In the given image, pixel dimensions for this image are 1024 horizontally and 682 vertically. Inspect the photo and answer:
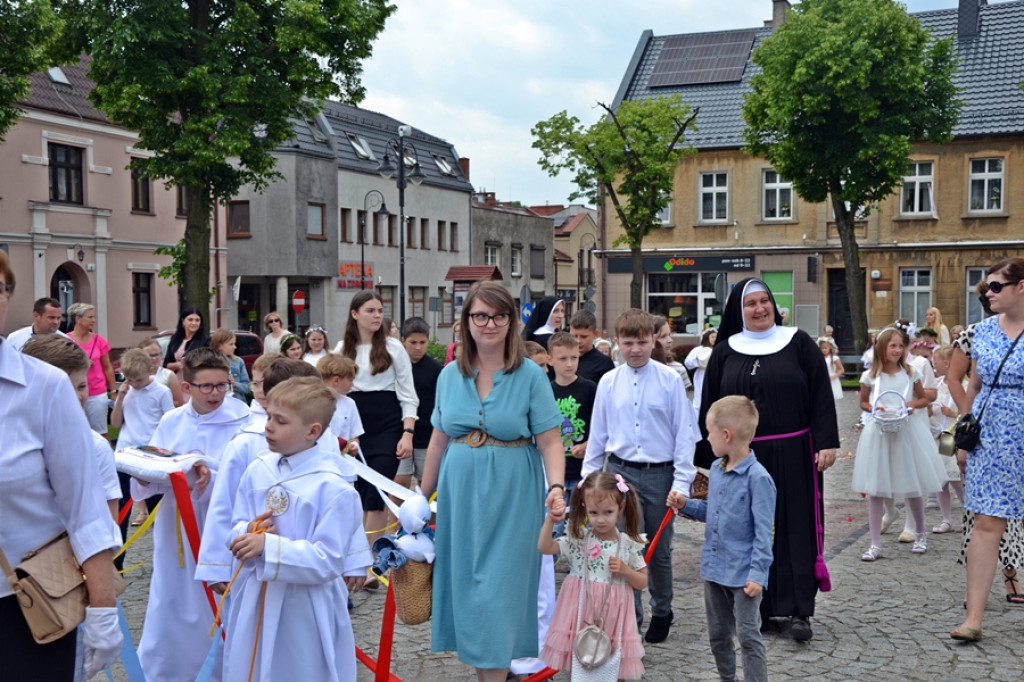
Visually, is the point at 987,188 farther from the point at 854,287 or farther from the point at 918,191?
the point at 854,287

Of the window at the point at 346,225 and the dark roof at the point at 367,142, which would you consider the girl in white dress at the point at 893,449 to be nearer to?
the dark roof at the point at 367,142

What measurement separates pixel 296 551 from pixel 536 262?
66.0 metres

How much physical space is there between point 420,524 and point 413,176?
82.0 ft

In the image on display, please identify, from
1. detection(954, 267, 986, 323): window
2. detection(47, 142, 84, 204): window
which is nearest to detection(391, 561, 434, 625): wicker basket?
detection(47, 142, 84, 204): window

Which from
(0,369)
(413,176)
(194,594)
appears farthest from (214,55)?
(0,369)

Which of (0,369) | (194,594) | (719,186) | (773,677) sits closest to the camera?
(0,369)

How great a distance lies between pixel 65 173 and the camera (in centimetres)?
3416

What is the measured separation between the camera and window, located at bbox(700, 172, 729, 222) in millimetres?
43688

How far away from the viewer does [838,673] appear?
5.79m

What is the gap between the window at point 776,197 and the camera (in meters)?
42.7

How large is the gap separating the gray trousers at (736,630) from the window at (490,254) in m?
57.0

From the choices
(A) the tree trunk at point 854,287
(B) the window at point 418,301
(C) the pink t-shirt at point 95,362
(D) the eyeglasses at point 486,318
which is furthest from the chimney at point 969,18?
(D) the eyeglasses at point 486,318

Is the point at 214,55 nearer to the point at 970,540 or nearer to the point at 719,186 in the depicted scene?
the point at 970,540

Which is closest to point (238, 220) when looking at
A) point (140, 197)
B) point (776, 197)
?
point (140, 197)
